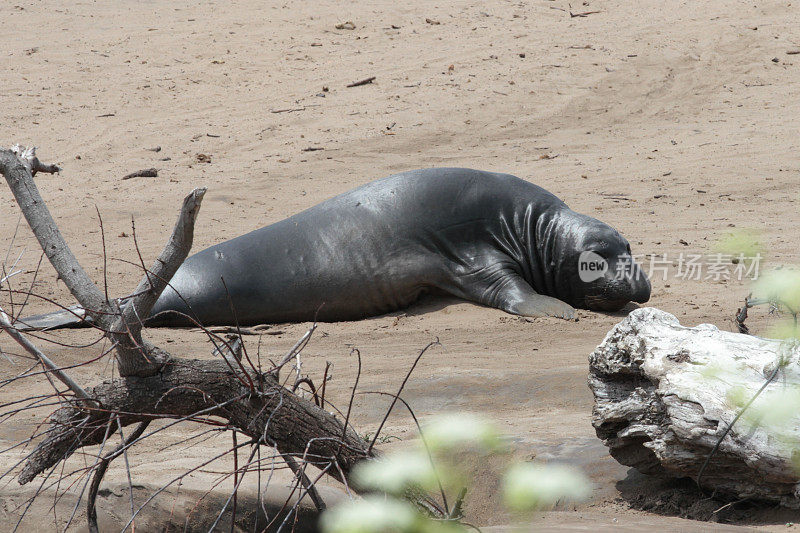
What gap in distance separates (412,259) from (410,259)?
1cm

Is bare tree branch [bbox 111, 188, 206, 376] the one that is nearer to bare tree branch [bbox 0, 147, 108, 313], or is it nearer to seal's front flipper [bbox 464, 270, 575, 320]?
bare tree branch [bbox 0, 147, 108, 313]

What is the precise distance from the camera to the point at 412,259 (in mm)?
6242

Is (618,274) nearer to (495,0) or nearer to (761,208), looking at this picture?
(761,208)

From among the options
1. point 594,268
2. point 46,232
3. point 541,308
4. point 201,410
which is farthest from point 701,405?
point 594,268

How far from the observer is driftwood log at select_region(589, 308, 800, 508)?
2.55m

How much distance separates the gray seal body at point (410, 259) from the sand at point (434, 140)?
0.23 meters

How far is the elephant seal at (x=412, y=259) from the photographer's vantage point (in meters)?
6.08

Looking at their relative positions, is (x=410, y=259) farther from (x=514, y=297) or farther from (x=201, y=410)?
(x=201, y=410)

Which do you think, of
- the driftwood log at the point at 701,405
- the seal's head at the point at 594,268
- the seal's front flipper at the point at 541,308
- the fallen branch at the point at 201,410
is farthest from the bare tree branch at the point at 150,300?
the seal's head at the point at 594,268

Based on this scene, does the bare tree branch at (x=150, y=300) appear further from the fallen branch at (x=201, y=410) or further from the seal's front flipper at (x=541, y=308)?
the seal's front flipper at (x=541, y=308)

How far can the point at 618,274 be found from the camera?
5.99 metres

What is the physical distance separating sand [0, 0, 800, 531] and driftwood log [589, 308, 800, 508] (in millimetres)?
159

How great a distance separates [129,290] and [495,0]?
10282 mm

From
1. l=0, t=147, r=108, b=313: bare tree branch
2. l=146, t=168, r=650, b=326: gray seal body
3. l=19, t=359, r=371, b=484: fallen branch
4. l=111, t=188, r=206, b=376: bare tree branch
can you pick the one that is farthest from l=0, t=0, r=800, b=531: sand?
l=0, t=147, r=108, b=313: bare tree branch
